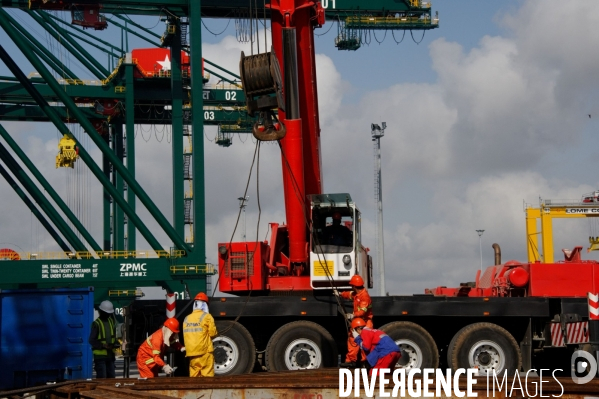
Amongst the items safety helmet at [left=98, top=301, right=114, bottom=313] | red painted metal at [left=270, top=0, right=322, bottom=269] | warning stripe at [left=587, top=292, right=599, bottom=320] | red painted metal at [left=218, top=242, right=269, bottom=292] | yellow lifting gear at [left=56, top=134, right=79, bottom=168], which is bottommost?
warning stripe at [left=587, top=292, right=599, bottom=320]

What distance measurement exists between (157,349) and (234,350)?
3.00 metres

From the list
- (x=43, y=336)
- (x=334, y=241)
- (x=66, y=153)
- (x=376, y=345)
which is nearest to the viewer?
(x=376, y=345)

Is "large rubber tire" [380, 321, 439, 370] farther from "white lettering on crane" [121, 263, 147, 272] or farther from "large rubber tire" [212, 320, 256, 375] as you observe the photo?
"white lettering on crane" [121, 263, 147, 272]

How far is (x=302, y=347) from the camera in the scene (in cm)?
1600

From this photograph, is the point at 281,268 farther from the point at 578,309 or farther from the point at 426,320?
the point at 578,309

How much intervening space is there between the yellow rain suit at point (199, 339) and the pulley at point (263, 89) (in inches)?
139

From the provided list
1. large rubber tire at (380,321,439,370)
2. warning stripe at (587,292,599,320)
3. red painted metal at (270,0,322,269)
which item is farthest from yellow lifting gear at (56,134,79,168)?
warning stripe at (587,292,599,320)

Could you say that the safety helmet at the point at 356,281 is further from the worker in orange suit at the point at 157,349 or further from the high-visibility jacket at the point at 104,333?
the high-visibility jacket at the point at 104,333

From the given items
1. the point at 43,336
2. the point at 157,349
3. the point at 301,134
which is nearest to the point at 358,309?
the point at 157,349

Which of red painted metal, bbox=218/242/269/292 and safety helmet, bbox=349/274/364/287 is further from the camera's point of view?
red painted metal, bbox=218/242/269/292

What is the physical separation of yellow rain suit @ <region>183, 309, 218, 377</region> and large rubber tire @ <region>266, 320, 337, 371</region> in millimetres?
2744

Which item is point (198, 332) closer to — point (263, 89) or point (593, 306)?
point (263, 89)

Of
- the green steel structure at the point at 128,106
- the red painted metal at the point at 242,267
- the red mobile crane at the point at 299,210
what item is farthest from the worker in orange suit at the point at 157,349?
the green steel structure at the point at 128,106

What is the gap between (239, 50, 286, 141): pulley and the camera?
590 inches
